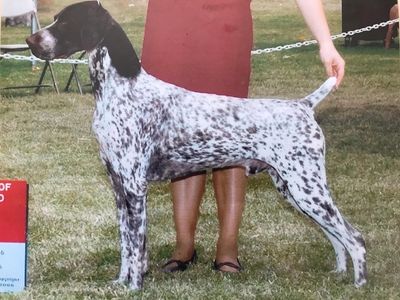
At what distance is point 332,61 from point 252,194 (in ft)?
2.11

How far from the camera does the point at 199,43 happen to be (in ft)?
10.3

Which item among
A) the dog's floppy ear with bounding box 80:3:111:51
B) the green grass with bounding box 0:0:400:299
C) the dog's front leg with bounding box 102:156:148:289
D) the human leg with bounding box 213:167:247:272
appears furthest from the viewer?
the human leg with bounding box 213:167:247:272

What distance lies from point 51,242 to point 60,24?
889 millimetres

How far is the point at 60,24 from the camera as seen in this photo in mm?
3004

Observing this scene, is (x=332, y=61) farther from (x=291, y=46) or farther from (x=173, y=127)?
(x=173, y=127)

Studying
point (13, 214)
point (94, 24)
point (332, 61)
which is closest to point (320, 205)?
point (332, 61)

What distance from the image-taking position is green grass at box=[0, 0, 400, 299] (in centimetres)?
322

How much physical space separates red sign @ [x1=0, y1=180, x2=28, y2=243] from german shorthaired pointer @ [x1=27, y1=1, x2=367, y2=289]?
13.9 inches

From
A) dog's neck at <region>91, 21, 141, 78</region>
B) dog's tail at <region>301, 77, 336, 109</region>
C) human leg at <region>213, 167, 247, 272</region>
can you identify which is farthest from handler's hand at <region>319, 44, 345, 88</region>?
dog's neck at <region>91, 21, 141, 78</region>

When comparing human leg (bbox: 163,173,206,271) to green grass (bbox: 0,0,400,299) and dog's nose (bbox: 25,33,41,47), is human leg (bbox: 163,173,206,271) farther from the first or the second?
dog's nose (bbox: 25,33,41,47)

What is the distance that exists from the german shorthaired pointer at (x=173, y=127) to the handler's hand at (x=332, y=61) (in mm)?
66

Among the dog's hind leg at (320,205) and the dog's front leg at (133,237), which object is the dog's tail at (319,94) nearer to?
the dog's hind leg at (320,205)

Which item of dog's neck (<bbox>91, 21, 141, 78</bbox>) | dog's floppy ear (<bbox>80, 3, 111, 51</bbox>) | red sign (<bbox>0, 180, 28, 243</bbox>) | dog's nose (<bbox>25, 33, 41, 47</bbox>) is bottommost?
red sign (<bbox>0, 180, 28, 243</bbox>)

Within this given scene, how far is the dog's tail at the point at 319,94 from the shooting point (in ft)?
10.1
